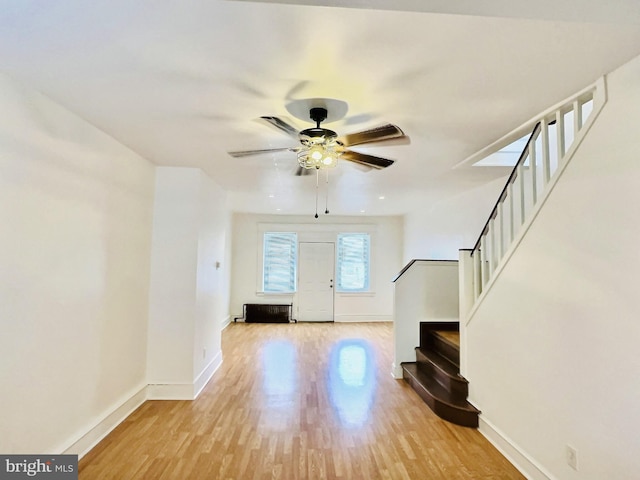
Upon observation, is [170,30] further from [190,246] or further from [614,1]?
[190,246]

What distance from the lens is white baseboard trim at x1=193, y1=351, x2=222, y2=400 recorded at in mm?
3545

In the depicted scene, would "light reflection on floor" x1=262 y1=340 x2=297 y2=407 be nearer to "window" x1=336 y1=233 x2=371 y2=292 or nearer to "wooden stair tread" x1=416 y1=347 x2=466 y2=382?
"wooden stair tread" x1=416 y1=347 x2=466 y2=382

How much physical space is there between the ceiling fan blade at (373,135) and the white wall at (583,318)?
1072mm

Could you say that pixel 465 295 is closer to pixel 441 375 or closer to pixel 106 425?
pixel 441 375

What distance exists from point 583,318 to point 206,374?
3.69 meters

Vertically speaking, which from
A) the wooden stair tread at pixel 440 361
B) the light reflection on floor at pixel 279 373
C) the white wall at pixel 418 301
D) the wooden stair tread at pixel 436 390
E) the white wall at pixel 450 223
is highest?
the white wall at pixel 450 223

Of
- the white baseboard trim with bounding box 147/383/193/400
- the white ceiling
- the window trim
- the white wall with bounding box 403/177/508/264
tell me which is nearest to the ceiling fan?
the white ceiling

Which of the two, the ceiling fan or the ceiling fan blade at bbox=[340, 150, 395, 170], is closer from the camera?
the ceiling fan

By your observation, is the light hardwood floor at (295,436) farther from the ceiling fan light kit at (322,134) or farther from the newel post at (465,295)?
the ceiling fan light kit at (322,134)

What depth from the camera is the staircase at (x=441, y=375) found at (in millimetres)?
2996

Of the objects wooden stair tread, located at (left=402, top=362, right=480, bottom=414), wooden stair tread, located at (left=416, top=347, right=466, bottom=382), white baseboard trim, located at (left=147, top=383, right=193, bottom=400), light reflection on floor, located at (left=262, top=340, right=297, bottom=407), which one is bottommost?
light reflection on floor, located at (left=262, top=340, right=297, bottom=407)

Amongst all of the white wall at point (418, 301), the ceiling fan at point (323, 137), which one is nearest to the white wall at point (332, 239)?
the white wall at point (418, 301)

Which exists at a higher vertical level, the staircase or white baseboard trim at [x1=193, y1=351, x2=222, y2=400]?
the staircase

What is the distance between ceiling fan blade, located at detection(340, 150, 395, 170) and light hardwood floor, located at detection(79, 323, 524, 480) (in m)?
2.24
